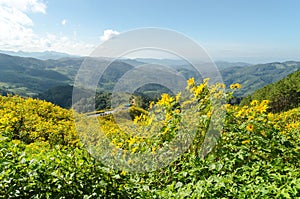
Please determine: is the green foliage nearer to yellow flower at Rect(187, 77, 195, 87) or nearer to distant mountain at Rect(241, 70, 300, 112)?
yellow flower at Rect(187, 77, 195, 87)

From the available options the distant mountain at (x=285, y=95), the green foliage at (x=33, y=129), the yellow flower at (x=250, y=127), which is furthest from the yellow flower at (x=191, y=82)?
the distant mountain at (x=285, y=95)

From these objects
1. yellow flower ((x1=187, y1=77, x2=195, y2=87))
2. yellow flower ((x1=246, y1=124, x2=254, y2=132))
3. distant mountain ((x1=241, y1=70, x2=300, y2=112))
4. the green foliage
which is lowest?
distant mountain ((x1=241, y1=70, x2=300, y2=112))

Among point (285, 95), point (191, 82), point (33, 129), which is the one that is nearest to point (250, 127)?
point (191, 82)

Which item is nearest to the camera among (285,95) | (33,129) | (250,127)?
(250,127)

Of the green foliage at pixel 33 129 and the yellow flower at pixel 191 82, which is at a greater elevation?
the yellow flower at pixel 191 82

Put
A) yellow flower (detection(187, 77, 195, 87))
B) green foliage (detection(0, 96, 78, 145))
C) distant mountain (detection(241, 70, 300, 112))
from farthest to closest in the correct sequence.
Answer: distant mountain (detection(241, 70, 300, 112)) < green foliage (detection(0, 96, 78, 145)) < yellow flower (detection(187, 77, 195, 87))

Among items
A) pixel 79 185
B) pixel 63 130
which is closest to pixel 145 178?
pixel 79 185

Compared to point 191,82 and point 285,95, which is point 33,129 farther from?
point 285,95

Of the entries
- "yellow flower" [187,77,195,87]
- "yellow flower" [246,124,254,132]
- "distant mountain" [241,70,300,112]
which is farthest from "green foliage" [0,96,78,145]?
"distant mountain" [241,70,300,112]

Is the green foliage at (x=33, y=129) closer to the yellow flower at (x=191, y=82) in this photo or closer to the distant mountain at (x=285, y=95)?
the yellow flower at (x=191, y=82)

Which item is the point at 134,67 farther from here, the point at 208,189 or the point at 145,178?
the point at 208,189

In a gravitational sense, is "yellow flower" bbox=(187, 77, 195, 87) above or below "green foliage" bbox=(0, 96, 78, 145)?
above

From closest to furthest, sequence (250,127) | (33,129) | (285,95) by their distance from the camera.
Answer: (250,127) → (33,129) → (285,95)

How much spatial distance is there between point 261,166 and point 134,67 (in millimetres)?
2178
